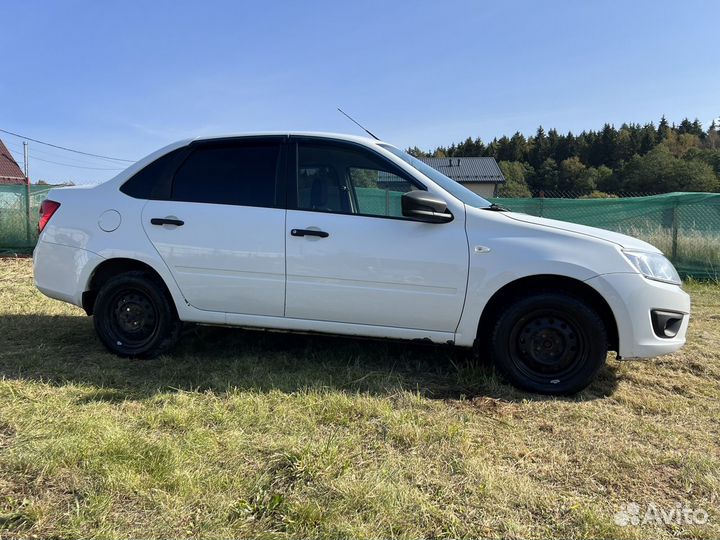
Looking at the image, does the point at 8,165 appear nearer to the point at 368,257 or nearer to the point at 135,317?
the point at 135,317

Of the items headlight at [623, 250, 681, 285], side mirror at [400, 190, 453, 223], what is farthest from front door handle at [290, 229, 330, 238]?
headlight at [623, 250, 681, 285]

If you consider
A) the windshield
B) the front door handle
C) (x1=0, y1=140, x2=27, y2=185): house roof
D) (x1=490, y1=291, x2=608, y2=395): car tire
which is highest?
(x1=0, y1=140, x2=27, y2=185): house roof

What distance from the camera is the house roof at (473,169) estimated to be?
47572mm

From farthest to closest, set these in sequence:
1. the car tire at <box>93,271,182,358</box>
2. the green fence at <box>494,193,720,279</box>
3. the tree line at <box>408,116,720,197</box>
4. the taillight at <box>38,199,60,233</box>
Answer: the tree line at <box>408,116,720,197</box>, the green fence at <box>494,193,720,279</box>, the taillight at <box>38,199,60,233</box>, the car tire at <box>93,271,182,358</box>

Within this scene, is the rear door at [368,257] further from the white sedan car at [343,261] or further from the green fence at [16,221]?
the green fence at [16,221]

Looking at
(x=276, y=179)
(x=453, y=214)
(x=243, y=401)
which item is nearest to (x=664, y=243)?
(x=453, y=214)

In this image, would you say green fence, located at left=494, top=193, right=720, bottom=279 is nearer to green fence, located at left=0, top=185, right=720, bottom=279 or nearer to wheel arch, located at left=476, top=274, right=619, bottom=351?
green fence, located at left=0, top=185, right=720, bottom=279

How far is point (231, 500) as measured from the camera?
2.08m

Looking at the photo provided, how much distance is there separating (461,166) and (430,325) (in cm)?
4955

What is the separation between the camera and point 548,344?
337 cm

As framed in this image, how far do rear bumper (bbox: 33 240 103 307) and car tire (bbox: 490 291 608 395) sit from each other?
10.2 feet

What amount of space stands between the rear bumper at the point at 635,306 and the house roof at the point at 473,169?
44038mm

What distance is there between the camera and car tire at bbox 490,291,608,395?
3277mm

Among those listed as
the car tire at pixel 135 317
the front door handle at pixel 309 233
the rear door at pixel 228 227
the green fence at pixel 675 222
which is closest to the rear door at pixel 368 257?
the front door handle at pixel 309 233
